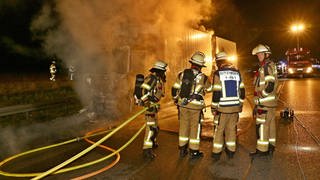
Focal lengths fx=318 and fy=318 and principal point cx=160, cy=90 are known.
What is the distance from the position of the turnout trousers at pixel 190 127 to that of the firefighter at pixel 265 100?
102 cm

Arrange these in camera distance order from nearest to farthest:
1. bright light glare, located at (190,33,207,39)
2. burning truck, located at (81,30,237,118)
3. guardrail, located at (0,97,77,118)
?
guardrail, located at (0,97,77,118)
burning truck, located at (81,30,237,118)
bright light glare, located at (190,33,207,39)

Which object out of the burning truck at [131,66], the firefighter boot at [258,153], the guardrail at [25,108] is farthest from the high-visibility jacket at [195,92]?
the guardrail at [25,108]

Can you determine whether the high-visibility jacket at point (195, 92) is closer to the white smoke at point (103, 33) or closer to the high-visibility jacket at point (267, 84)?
the high-visibility jacket at point (267, 84)

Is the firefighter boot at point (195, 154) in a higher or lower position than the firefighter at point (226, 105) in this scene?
lower

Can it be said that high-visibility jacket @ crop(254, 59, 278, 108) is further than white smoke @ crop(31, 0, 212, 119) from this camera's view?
No

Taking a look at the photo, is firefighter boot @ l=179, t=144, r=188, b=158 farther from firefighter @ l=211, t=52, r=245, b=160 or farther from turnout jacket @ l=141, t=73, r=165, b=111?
turnout jacket @ l=141, t=73, r=165, b=111

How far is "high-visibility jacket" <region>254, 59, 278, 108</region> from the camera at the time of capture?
537 centimetres

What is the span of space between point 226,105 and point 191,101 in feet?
1.94

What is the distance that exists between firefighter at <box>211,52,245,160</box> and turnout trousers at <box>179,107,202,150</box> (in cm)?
30

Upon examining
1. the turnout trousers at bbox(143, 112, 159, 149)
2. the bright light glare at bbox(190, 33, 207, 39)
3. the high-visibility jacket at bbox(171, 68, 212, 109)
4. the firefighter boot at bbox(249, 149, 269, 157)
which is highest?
the bright light glare at bbox(190, 33, 207, 39)

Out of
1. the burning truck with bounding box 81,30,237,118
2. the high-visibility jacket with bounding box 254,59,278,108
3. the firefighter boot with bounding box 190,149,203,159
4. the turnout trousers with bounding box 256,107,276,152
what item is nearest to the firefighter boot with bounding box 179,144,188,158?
the firefighter boot with bounding box 190,149,203,159

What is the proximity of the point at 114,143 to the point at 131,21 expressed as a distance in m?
4.62

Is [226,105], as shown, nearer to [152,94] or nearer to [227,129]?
[227,129]

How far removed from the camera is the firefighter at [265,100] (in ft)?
17.7
